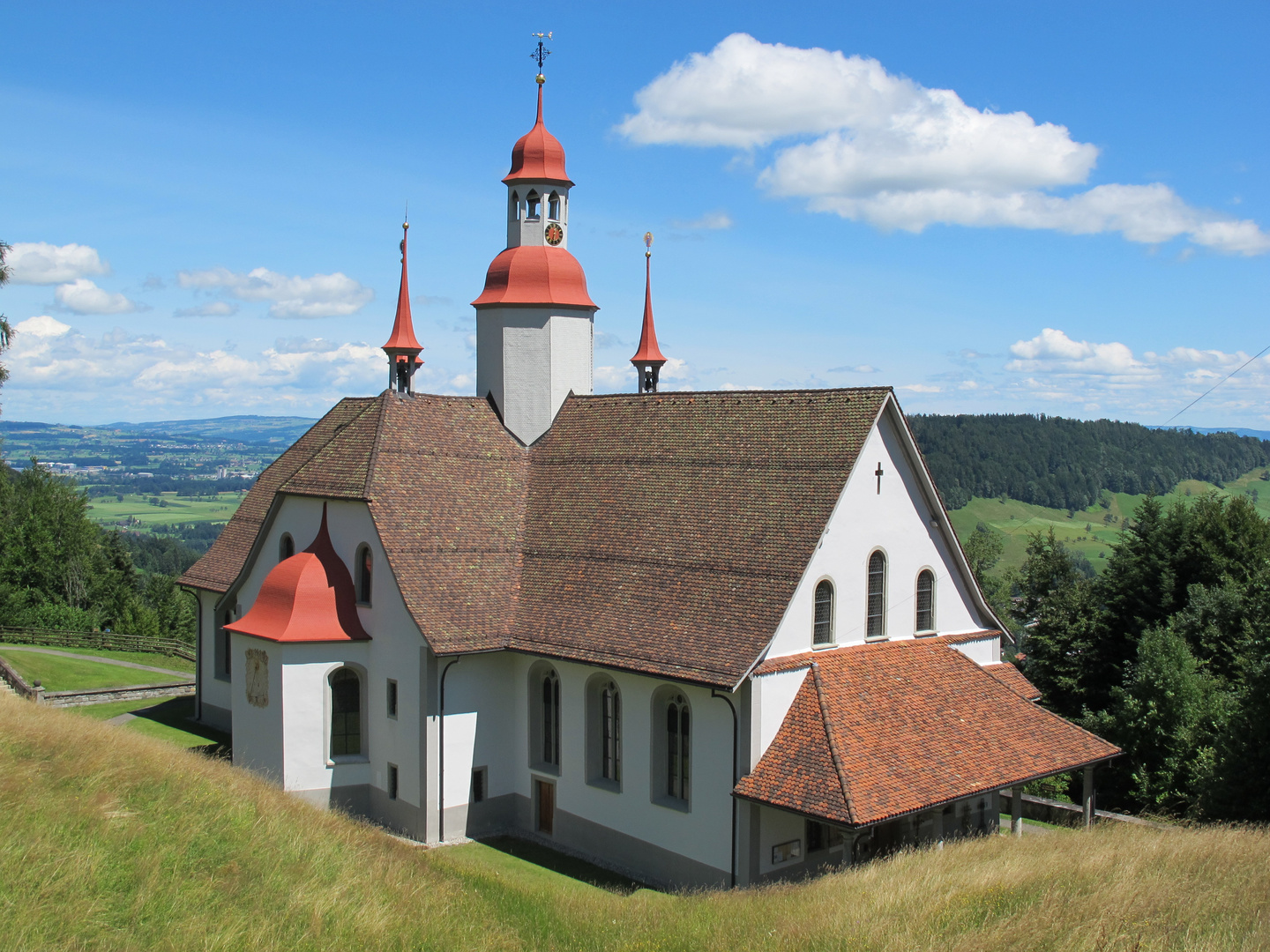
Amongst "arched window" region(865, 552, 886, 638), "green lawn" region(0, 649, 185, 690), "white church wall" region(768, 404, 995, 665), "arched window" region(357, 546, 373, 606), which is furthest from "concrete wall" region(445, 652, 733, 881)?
"green lawn" region(0, 649, 185, 690)

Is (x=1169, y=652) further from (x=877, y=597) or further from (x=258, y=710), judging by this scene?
(x=258, y=710)

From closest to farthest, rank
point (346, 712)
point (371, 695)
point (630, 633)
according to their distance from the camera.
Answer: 1. point (630, 633)
2. point (371, 695)
3. point (346, 712)

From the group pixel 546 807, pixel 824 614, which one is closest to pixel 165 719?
pixel 546 807

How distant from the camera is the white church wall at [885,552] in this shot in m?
23.8

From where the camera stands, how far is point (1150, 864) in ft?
56.0

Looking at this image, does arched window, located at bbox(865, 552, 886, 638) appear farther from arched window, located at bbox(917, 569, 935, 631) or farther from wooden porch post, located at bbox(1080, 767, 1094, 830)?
wooden porch post, located at bbox(1080, 767, 1094, 830)

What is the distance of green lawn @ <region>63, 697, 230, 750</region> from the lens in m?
35.1

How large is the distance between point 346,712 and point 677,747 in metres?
9.53

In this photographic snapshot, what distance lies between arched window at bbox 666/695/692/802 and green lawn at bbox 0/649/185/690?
Result: 28.5 metres

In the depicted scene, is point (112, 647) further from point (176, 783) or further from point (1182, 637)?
point (1182, 637)

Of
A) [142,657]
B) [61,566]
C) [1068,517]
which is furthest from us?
[1068,517]

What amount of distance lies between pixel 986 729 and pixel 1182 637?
63.6 feet

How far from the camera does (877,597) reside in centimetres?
2566

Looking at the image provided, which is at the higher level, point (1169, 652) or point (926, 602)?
point (926, 602)
